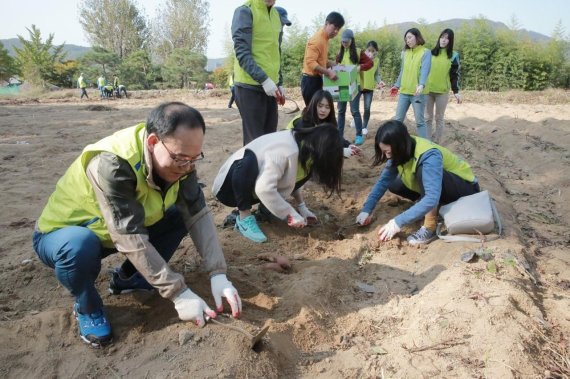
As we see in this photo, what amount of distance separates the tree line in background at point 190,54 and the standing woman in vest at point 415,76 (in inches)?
551

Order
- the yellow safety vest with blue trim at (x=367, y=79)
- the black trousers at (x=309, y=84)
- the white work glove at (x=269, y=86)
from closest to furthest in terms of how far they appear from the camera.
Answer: the white work glove at (x=269, y=86) → the black trousers at (x=309, y=84) → the yellow safety vest with blue trim at (x=367, y=79)

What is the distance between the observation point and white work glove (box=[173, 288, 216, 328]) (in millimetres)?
1842

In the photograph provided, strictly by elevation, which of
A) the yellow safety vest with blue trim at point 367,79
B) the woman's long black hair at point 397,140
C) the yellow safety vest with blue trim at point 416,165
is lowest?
the yellow safety vest with blue trim at point 416,165

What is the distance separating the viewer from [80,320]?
192cm

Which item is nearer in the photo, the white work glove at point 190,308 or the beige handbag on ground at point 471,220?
the white work glove at point 190,308

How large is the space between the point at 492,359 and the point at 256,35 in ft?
9.17

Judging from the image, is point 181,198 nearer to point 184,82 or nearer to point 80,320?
point 80,320

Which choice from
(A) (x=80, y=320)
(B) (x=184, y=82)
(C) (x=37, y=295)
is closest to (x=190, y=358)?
(A) (x=80, y=320)

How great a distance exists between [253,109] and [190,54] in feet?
81.3

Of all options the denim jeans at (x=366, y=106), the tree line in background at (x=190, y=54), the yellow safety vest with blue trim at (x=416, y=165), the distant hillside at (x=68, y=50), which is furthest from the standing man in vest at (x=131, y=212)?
the distant hillside at (x=68, y=50)

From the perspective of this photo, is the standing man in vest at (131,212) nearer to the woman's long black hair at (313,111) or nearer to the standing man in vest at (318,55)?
the woman's long black hair at (313,111)

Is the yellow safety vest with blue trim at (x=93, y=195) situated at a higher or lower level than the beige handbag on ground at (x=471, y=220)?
higher

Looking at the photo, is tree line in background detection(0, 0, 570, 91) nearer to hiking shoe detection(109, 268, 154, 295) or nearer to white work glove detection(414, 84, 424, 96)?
white work glove detection(414, 84, 424, 96)

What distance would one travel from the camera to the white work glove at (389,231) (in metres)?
3.01
